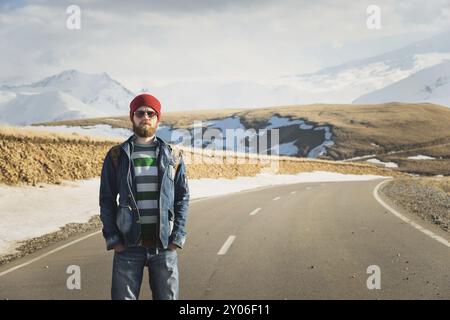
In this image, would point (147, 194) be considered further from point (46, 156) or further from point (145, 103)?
point (46, 156)

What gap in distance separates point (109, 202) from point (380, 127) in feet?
479

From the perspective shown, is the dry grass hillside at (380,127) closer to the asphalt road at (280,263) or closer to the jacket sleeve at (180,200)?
the asphalt road at (280,263)

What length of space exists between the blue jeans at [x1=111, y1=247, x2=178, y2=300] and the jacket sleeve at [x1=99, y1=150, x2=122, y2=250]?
175 mm

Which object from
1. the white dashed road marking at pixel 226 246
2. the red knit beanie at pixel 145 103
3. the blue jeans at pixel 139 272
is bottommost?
the white dashed road marking at pixel 226 246

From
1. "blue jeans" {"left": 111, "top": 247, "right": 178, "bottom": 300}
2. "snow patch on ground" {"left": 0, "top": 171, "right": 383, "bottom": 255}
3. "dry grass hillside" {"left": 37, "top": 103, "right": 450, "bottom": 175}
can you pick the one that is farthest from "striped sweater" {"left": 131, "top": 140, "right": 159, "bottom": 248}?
"dry grass hillside" {"left": 37, "top": 103, "right": 450, "bottom": 175}

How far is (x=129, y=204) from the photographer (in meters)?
4.18

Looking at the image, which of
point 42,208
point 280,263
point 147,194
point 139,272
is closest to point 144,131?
point 147,194

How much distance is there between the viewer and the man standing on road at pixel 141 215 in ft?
13.7

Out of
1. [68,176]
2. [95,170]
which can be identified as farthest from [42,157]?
[95,170]

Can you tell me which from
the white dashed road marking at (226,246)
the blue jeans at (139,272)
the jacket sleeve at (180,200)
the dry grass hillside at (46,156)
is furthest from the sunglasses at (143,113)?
the dry grass hillside at (46,156)

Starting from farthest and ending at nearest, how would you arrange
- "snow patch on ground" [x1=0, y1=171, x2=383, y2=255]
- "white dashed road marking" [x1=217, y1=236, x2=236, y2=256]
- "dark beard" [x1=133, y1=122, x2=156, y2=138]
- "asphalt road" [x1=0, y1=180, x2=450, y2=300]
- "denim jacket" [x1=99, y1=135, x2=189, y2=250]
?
1. "snow patch on ground" [x1=0, y1=171, x2=383, y2=255]
2. "white dashed road marking" [x1=217, y1=236, x2=236, y2=256]
3. "asphalt road" [x1=0, y1=180, x2=450, y2=300]
4. "dark beard" [x1=133, y1=122, x2=156, y2=138]
5. "denim jacket" [x1=99, y1=135, x2=189, y2=250]

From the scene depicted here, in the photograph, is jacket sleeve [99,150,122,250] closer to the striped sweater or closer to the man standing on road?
the man standing on road

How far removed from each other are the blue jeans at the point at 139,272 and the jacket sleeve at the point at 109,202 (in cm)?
17

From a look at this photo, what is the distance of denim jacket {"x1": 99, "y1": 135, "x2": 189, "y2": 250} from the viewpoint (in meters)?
4.16
